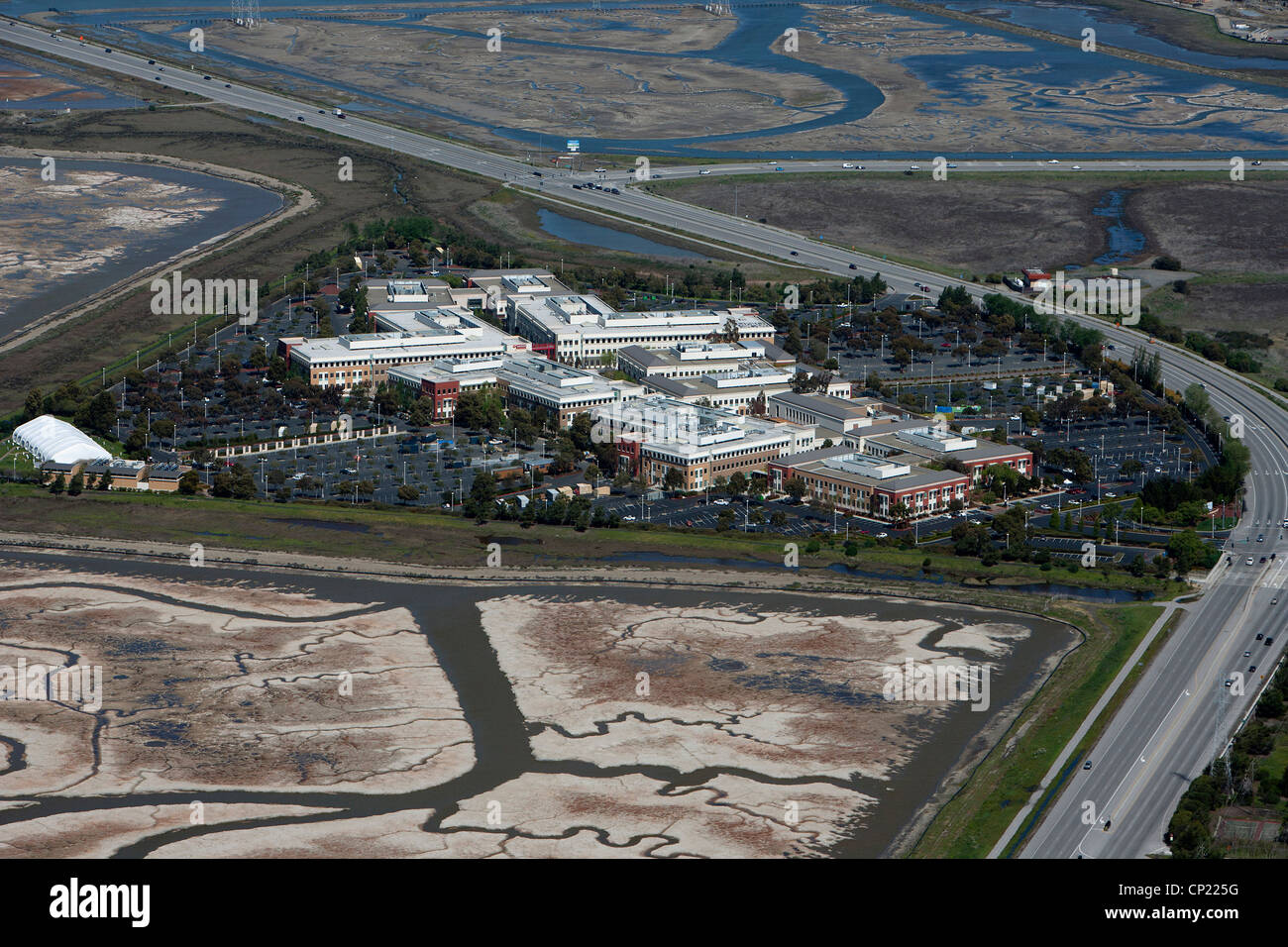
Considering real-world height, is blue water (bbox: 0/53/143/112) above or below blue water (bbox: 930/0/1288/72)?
below

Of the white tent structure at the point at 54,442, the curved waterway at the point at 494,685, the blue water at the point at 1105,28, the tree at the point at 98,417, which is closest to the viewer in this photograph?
the curved waterway at the point at 494,685

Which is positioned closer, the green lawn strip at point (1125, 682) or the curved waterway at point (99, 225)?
the green lawn strip at point (1125, 682)

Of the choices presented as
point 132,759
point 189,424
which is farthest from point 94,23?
point 132,759

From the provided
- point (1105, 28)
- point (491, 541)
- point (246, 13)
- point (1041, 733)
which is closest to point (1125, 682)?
point (1041, 733)

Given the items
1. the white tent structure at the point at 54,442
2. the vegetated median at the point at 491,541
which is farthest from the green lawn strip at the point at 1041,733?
the white tent structure at the point at 54,442

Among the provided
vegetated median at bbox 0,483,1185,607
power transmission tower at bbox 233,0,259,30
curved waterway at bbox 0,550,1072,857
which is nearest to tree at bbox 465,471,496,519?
vegetated median at bbox 0,483,1185,607

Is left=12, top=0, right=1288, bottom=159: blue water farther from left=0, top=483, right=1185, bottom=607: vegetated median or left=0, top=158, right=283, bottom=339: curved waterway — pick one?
left=0, top=483, right=1185, bottom=607: vegetated median

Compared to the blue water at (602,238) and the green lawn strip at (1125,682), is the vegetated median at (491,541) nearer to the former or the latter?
the green lawn strip at (1125,682)
